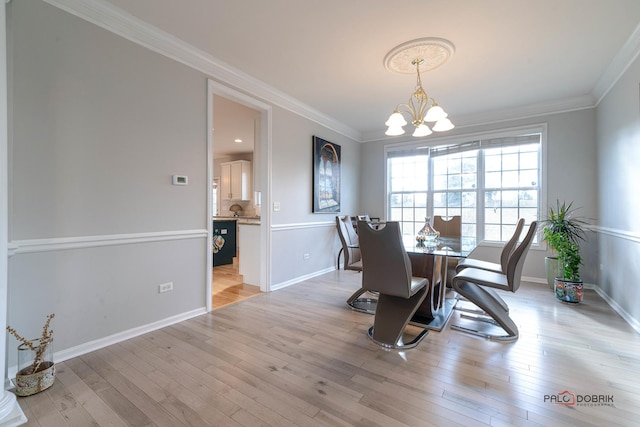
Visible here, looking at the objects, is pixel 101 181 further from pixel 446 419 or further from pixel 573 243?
pixel 573 243

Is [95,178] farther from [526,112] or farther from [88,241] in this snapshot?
[526,112]

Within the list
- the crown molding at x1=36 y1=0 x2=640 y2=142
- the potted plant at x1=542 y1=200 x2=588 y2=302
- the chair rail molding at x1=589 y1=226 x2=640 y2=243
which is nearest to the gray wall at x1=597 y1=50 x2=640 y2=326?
the chair rail molding at x1=589 y1=226 x2=640 y2=243

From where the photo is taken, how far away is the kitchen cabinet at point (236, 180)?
7.34 m

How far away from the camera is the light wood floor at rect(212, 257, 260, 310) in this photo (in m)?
3.34

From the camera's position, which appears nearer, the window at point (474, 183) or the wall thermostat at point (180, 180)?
the wall thermostat at point (180, 180)

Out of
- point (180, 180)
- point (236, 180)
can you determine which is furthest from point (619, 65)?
point (236, 180)

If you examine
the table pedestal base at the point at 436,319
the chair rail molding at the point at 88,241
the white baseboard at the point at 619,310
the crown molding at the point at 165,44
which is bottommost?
the table pedestal base at the point at 436,319

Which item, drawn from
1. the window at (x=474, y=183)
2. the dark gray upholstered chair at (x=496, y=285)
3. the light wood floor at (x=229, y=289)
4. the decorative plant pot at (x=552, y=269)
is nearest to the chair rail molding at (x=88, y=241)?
the light wood floor at (x=229, y=289)

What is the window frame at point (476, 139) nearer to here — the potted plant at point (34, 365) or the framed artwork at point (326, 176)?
the framed artwork at point (326, 176)

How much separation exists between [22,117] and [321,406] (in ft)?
8.52

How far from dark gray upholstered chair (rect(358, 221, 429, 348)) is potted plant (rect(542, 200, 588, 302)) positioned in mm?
2139

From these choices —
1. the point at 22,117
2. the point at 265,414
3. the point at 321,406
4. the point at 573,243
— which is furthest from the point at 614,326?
the point at 22,117

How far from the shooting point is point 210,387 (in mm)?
1692

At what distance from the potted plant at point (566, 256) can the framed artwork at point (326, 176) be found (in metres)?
3.10
